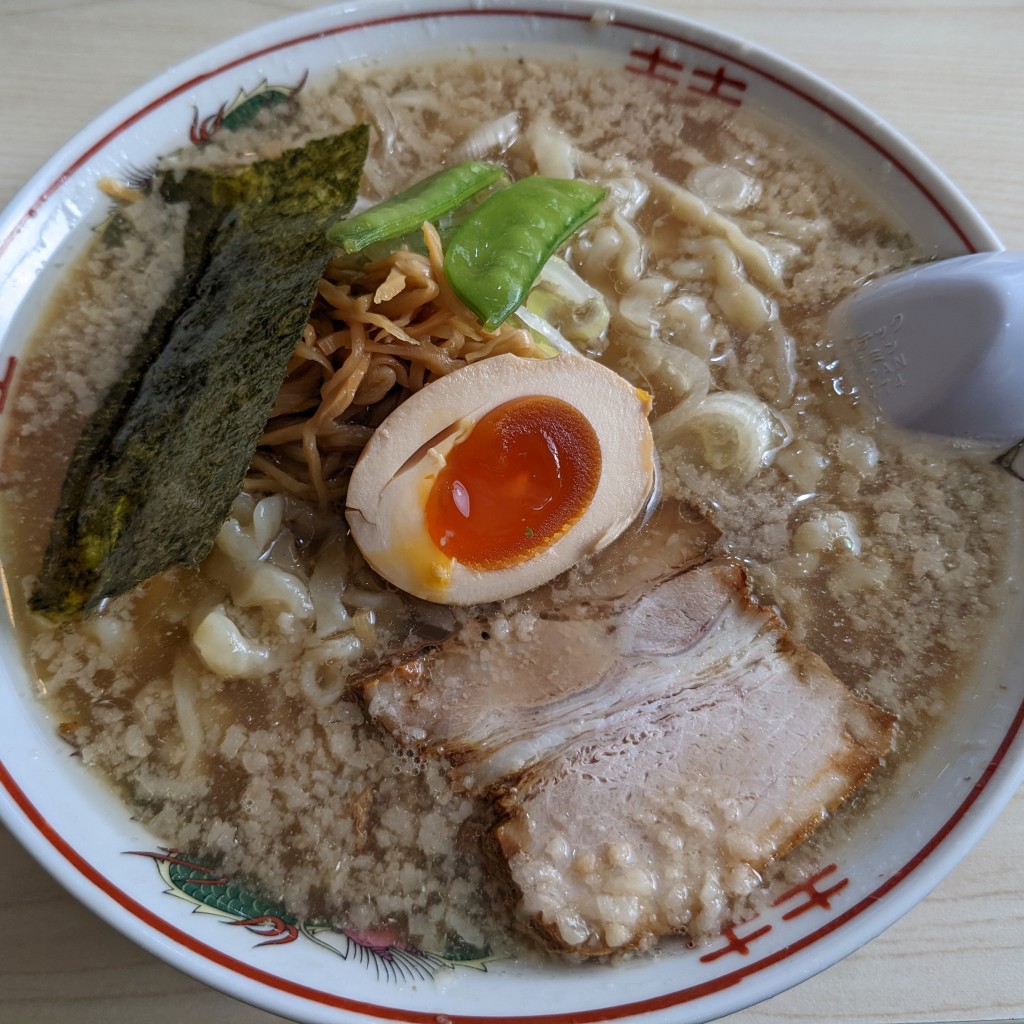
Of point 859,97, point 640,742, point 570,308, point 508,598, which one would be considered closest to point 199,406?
point 508,598

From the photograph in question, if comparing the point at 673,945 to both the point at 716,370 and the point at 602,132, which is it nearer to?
the point at 716,370

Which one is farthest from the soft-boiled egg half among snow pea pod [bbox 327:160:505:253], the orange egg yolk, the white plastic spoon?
the white plastic spoon

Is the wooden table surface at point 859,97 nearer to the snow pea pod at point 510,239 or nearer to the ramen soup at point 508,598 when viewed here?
the ramen soup at point 508,598

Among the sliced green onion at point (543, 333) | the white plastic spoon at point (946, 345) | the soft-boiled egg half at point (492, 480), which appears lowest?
the soft-boiled egg half at point (492, 480)

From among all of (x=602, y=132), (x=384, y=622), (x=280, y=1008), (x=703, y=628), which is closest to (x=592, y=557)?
(x=703, y=628)

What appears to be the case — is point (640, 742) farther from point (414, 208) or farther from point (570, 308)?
point (414, 208)

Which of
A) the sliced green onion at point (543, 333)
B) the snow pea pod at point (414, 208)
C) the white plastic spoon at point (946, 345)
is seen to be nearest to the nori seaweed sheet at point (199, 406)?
the snow pea pod at point (414, 208)

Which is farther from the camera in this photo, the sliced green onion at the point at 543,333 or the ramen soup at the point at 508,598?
the sliced green onion at the point at 543,333
